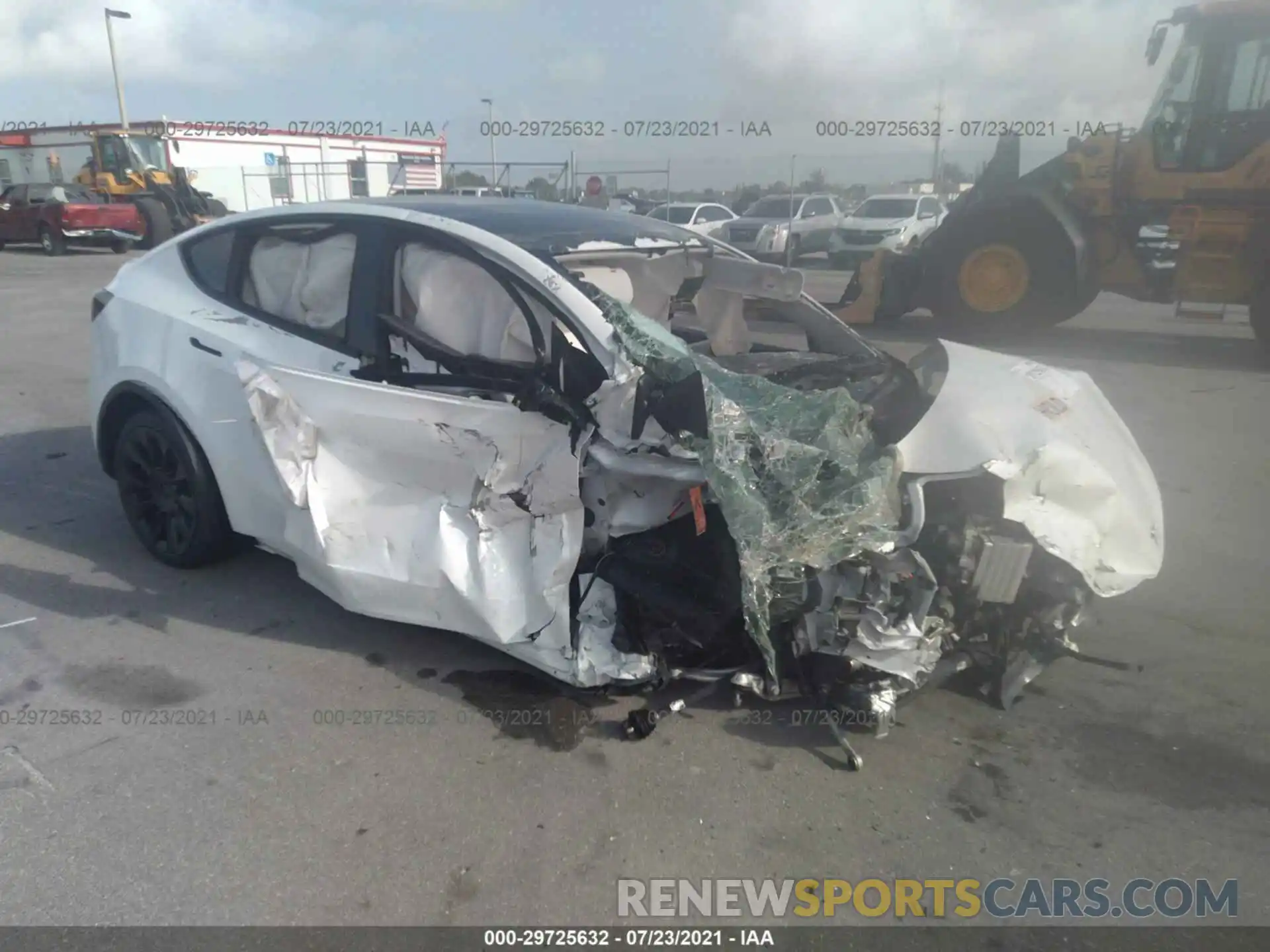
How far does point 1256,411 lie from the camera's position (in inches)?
314

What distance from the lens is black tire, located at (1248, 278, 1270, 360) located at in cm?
1023

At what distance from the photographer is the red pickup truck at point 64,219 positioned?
72.4ft

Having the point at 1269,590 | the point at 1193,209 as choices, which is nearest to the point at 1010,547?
the point at 1269,590

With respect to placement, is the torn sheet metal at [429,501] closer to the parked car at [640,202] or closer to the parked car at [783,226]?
the parked car at [783,226]

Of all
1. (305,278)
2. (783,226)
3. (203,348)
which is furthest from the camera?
(783,226)

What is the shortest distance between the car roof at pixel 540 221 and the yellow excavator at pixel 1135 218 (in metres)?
8.11

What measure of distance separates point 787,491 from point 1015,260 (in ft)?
32.3

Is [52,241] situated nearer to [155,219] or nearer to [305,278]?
[155,219]

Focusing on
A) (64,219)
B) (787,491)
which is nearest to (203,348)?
(787,491)

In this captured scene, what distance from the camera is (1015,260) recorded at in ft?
Result: 38.1

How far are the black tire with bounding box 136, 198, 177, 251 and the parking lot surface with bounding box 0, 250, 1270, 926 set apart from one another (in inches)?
807

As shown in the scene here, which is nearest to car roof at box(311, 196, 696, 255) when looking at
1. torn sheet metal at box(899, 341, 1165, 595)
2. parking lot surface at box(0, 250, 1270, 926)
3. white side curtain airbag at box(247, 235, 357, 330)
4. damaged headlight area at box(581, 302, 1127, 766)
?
white side curtain airbag at box(247, 235, 357, 330)

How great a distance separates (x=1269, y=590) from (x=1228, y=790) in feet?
6.10

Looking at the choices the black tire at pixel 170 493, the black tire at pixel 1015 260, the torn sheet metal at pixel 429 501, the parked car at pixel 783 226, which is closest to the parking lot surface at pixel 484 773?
the black tire at pixel 170 493
